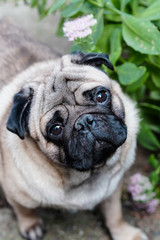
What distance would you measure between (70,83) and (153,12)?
0.86m

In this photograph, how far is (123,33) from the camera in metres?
2.44

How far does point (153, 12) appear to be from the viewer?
2.39 metres

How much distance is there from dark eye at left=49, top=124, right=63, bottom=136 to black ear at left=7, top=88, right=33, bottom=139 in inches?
5.9

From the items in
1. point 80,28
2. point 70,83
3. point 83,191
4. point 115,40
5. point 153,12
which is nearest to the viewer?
point 70,83

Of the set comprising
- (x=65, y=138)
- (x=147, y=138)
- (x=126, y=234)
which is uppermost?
(x=65, y=138)

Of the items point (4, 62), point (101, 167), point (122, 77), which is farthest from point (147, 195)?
point (4, 62)

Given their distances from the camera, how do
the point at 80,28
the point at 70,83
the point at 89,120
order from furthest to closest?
the point at 80,28 → the point at 70,83 → the point at 89,120

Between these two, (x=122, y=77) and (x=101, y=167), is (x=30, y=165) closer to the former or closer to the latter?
(x=101, y=167)

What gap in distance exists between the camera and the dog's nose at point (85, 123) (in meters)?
1.84

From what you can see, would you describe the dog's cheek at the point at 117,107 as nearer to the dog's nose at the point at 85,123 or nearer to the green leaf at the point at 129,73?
the dog's nose at the point at 85,123

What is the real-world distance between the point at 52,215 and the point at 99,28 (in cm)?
146

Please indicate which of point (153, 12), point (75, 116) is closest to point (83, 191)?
point (75, 116)

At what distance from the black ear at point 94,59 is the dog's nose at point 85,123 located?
371 mm

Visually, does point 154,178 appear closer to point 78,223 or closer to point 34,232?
point 78,223
